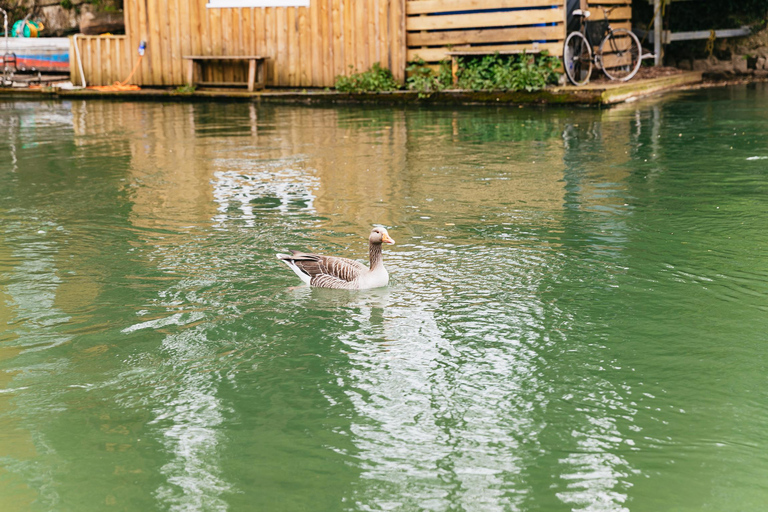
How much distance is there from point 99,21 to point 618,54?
16.1 meters

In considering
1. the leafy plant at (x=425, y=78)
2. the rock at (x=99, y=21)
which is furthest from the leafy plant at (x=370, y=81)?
the rock at (x=99, y=21)

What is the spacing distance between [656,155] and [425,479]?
29.7 feet

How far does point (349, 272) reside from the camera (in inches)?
255

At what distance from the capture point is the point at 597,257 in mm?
7285

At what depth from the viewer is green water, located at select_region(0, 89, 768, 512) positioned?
400cm

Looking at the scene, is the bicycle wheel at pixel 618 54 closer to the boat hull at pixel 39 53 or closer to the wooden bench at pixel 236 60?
the wooden bench at pixel 236 60

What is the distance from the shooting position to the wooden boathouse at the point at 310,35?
19.5m

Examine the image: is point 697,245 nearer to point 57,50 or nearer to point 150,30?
point 150,30

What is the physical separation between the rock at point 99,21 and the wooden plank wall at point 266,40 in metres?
3.07

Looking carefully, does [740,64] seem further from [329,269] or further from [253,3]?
[329,269]

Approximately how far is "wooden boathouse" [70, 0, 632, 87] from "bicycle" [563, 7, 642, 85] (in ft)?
1.52

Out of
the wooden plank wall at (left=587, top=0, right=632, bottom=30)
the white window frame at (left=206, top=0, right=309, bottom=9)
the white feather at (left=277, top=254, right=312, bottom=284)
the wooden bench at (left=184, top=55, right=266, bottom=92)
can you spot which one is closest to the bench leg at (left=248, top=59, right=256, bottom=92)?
the wooden bench at (left=184, top=55, right=266, bottom=92)

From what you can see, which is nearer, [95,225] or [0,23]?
[95,225]

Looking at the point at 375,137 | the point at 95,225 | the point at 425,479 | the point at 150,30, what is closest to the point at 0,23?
A: the point at 150,30
